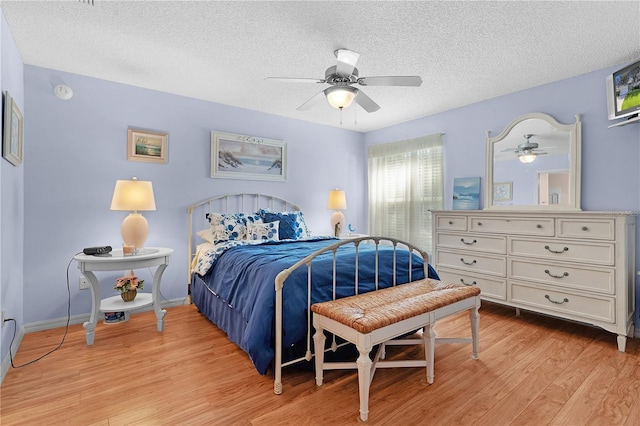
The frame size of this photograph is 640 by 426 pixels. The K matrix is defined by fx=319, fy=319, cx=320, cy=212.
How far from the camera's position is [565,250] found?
9.20 feet

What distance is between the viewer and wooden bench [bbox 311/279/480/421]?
166cm

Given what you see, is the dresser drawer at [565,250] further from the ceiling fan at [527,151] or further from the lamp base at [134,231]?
the lamp base at [134,231]

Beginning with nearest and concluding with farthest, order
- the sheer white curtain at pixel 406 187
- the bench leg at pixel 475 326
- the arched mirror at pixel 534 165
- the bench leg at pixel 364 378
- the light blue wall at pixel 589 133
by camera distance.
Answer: the bench leg at pixel 364 378 → the bench leg at pixel 475 326 → the light blue wall at pixel 589 133 → the arched mirror at pixel 534 165 → the sheer white curtain at pixel 406 187

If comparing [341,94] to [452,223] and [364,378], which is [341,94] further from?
[452,223]

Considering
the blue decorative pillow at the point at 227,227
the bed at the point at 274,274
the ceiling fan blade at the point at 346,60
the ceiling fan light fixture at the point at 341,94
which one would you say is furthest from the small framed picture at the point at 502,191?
the blue decorative pillow at the point at 227,227

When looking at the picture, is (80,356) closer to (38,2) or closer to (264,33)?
(38,2)

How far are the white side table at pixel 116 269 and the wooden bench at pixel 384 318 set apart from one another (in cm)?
159

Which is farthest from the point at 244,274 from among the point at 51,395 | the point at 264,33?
the point at 264,33

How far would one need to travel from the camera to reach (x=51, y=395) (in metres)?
1.89

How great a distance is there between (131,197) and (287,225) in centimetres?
158

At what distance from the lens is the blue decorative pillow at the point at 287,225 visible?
3.65m

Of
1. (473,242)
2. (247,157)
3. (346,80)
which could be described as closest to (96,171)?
(247,157)

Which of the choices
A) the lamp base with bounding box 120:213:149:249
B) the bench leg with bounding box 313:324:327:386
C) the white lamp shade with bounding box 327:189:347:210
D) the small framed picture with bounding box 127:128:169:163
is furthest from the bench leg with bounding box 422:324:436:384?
the small framed picture with bounding box 127:128:169:163

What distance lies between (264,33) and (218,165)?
188 centimetres
